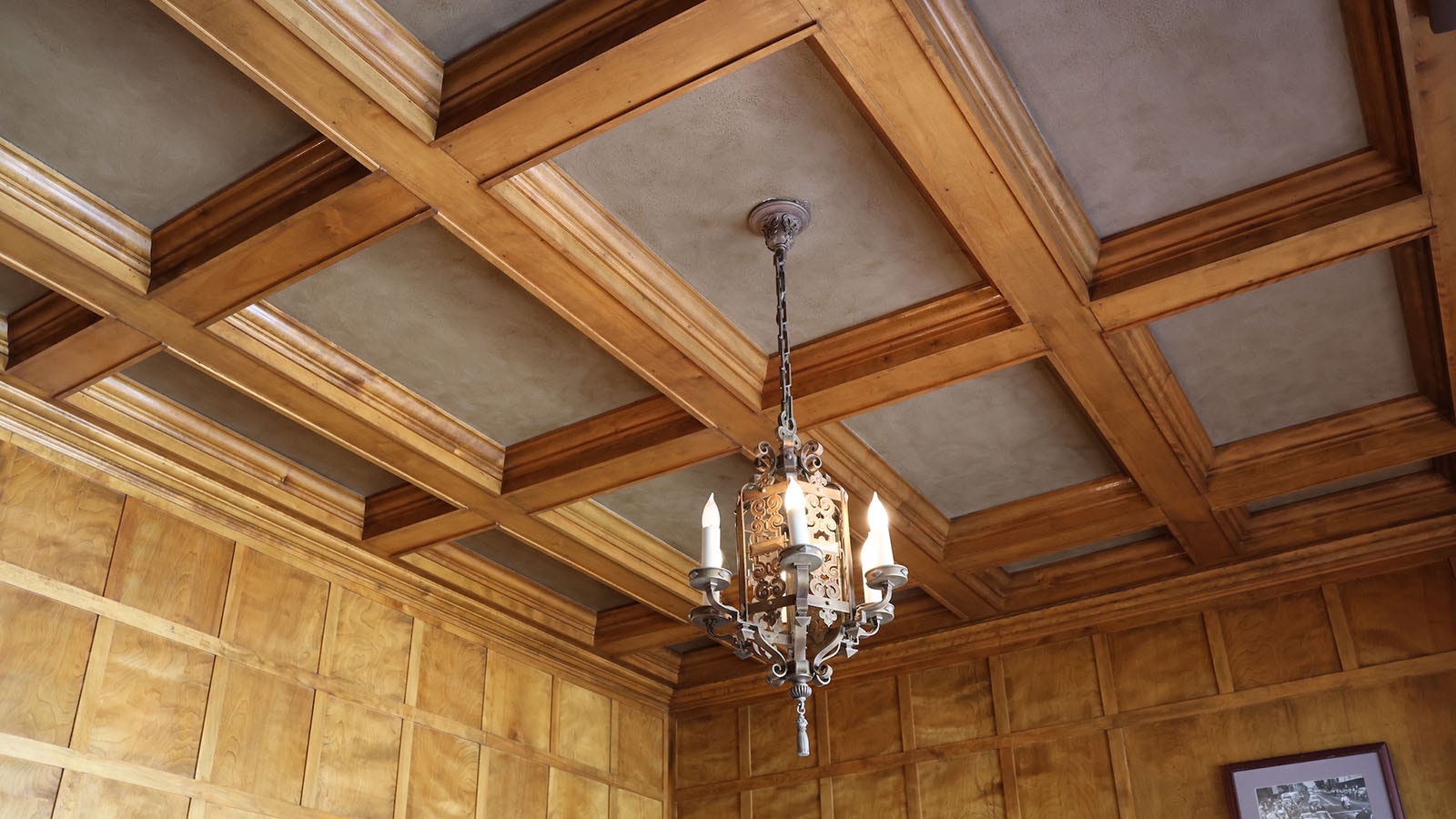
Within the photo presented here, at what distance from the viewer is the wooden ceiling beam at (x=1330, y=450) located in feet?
13.3

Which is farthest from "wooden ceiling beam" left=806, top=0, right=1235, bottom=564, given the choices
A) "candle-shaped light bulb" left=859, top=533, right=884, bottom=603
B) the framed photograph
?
the framed photograph

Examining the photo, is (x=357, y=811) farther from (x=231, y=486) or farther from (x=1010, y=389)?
(x=1010, y=389)

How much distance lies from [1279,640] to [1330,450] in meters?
1.03

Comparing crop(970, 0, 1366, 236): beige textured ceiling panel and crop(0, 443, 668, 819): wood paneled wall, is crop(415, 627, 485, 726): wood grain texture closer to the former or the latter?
crop(0, 443, 668, 819): wood paneled wall

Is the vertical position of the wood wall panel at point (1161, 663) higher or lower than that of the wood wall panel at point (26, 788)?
higher

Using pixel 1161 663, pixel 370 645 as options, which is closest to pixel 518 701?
pixel 370 645

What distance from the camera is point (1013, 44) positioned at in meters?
2.63

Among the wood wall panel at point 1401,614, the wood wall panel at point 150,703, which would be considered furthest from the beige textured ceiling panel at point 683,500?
the wood wall panel at point 1401,614

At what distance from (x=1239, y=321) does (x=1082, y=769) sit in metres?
2.30

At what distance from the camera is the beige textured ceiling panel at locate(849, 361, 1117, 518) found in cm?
399

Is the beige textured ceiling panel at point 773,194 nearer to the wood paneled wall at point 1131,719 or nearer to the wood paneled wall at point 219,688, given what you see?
the wood paneled wall at point 219,688

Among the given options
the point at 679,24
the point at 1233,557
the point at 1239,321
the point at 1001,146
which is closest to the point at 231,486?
the point at 679,24

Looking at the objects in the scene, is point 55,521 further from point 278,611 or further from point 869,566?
point 869,566

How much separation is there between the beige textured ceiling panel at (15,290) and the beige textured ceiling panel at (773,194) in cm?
168
